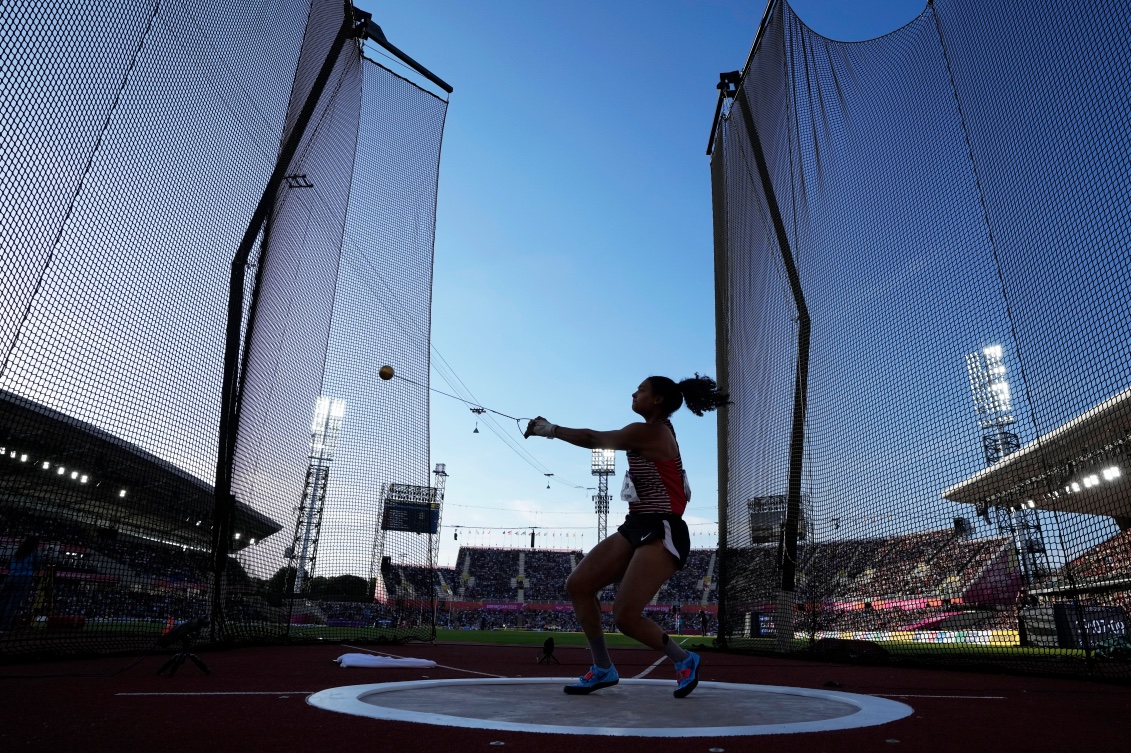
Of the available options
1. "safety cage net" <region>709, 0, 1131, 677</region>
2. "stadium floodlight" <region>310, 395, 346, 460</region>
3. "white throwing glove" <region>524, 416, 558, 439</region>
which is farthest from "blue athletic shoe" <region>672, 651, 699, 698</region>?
"stadium floodlight" <region>310, 395, 346, 460</region>

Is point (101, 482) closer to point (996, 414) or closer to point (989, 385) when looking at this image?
point (989, 385)

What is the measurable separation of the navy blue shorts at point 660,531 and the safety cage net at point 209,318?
9.17ft

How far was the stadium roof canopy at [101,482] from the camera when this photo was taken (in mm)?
6172

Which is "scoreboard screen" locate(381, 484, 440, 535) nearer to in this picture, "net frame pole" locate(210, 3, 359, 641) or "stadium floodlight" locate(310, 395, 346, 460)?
"stadium floodlight" locate(310, 395, 346, 460)

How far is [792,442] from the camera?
8.68m

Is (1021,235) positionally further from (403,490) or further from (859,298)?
(403,490)

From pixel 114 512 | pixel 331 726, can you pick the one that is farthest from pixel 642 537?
pixel 114 512

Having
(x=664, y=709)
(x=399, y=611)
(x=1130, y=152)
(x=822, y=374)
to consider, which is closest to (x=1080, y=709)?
(x=664, y=709)

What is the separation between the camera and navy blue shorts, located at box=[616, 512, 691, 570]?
3.37 metres

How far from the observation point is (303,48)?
8.33 meters

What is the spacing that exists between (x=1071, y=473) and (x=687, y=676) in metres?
6.34

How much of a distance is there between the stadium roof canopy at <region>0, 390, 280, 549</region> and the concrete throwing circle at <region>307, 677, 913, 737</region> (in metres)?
4.53

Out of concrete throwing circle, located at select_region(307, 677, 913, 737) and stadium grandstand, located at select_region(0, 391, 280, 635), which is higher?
stadium grandstand, located at select_region(0, 391, 280, 635)

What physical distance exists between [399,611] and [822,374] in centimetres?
860
